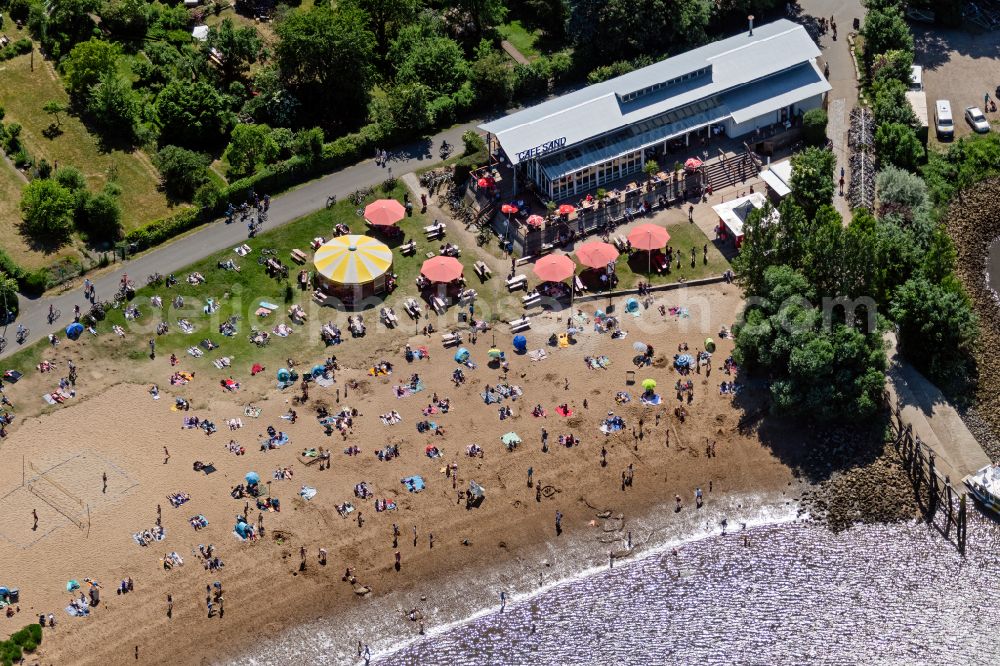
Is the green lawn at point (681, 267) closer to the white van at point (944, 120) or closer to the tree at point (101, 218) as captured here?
the white van at point (944, 120)

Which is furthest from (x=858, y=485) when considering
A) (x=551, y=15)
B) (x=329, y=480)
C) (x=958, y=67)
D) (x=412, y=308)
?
(x=551, y=15)

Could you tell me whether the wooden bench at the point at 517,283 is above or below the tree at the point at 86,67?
below

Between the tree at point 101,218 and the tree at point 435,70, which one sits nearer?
the tree at point 101,218

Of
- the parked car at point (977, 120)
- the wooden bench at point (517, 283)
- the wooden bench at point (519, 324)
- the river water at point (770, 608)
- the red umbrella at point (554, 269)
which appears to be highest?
the parked car at point (977, 120)

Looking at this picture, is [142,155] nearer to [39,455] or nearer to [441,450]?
[39,455]

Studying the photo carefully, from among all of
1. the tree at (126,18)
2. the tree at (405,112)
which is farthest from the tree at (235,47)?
the tree at (405,112)
